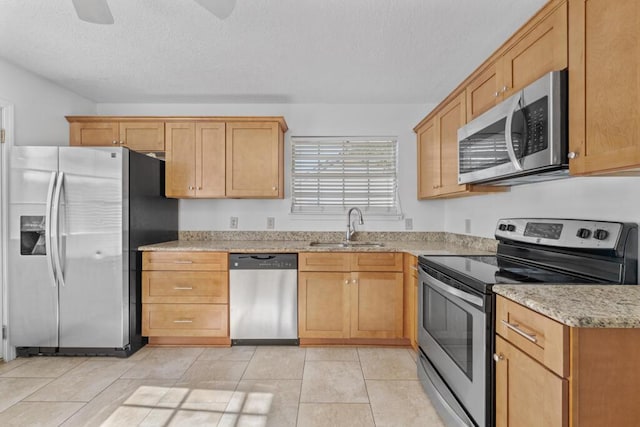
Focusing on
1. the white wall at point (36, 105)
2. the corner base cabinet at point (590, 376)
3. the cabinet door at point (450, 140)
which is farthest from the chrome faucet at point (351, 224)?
the white wall at point (36, 105)

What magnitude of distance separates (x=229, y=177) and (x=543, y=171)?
8.36ft

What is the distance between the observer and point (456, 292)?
1718 millimetres

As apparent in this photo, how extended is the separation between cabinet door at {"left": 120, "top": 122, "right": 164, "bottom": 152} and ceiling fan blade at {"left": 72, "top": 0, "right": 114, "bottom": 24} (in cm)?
166

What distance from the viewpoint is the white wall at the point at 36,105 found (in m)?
2.73

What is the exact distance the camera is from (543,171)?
156 cm

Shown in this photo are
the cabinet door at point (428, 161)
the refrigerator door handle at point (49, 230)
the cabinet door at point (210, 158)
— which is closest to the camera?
the refrigerator door handle at point (49, 230)

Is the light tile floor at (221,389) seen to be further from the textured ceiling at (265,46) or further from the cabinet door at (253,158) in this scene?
→ the textured ceiling at (265,46)

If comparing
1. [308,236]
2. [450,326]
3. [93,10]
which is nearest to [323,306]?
[308,236]

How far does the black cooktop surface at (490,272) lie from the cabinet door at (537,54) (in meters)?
0.94

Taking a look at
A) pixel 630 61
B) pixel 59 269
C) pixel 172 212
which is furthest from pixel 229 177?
pixel 630 61

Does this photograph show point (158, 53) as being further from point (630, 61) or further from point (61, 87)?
point (630, 61)

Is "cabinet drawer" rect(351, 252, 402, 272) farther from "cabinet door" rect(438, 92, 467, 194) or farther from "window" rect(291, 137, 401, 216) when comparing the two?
"window" rect(291, 137, 401, 216)

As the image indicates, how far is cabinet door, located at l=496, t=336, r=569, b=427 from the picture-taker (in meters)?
1.06

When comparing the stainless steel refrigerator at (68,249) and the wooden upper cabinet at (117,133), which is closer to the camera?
the stainless steel refrigerator at (68,249)
